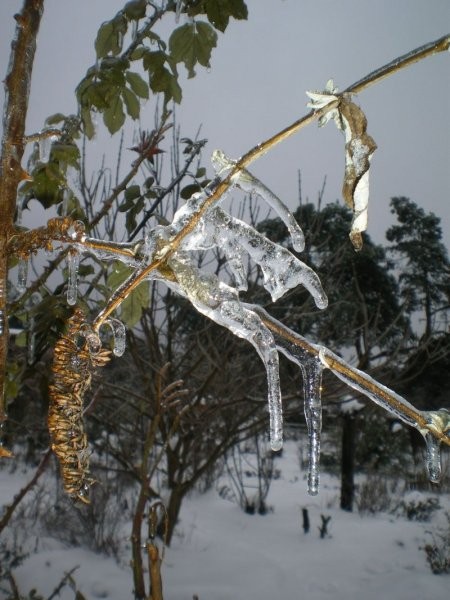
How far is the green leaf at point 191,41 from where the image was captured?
118 centimetres

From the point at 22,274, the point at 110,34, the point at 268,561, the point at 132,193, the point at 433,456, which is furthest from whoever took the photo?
the point at 268,561

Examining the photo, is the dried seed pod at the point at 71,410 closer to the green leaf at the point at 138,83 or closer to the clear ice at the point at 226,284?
the clear ice at the point at 226,284

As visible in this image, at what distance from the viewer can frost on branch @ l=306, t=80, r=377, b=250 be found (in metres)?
0.34

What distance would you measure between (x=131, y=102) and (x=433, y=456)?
3.74 feet

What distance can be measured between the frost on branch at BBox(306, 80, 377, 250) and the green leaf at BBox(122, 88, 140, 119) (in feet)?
3.25

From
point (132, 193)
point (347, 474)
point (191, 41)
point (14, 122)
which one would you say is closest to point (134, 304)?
point (132, 193)

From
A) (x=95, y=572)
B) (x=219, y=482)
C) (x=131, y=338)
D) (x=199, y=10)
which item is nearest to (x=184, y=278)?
(x=199, y=10)

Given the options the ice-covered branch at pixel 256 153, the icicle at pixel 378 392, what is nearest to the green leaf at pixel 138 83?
the ice-covered branch at pixel 256 153

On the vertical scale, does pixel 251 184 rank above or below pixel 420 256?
below

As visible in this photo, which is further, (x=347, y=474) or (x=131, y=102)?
(x=347, y=474)

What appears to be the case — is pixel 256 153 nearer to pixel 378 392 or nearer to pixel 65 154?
pixel 378 392

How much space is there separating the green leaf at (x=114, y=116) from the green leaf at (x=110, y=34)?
13 centimetres

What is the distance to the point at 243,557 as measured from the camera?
525cm

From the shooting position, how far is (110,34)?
110cm
